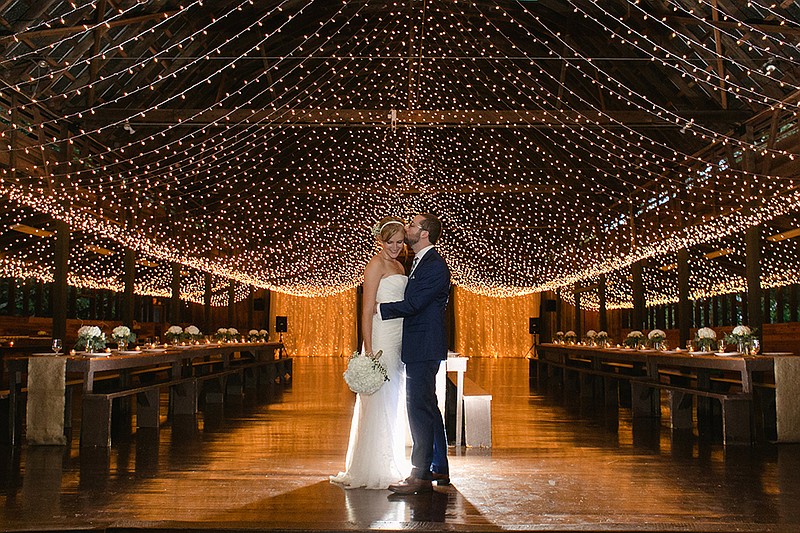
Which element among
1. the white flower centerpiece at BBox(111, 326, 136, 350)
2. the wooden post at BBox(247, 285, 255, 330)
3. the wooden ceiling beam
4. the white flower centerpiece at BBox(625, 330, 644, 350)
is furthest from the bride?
the wooden post at BBox(247, 285, 255, 330)

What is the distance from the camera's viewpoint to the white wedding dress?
4.26 meters

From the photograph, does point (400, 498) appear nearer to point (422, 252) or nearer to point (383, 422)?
point (383, 422)

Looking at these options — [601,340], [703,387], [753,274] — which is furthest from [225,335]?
[753,274]

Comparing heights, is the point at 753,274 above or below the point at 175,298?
above

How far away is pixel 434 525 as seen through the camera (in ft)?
11.2

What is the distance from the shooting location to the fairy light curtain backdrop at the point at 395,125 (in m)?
9.78

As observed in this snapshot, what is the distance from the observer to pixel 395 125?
11.5 m

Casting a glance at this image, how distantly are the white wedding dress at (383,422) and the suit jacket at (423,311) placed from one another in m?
0.20

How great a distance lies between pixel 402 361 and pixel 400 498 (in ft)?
2.23

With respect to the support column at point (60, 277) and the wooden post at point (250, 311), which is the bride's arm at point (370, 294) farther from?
the wooden post at point (250, 311)

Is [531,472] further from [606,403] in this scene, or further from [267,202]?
[267,202]

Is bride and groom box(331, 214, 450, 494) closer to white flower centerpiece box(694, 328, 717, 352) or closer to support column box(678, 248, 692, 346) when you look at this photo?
white flower centerpiece box(694, 328, 717, 352)

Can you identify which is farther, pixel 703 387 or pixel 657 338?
pixel 657 338

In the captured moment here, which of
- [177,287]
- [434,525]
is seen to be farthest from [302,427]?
[177,287]
